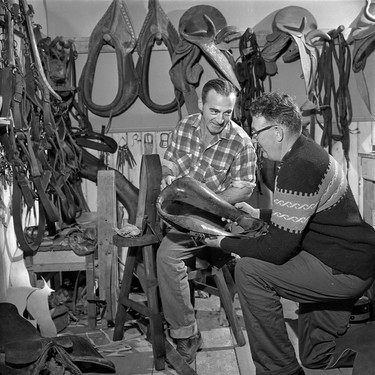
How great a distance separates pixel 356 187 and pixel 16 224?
9.66 feet

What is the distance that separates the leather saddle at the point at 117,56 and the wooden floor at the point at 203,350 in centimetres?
191

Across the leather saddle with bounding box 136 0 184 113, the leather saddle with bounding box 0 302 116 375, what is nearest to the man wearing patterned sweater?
the leather saddle with bounding box 0 302 116 375

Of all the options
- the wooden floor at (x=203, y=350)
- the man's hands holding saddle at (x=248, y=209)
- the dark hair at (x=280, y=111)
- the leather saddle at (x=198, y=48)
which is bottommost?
the wooden floor at (x=203, y=350)

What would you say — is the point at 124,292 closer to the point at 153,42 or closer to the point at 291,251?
the point at 291,251

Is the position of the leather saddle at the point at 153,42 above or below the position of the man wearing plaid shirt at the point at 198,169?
above

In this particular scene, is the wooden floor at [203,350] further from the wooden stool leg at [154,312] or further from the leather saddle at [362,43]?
the leather saddle at [362,43]

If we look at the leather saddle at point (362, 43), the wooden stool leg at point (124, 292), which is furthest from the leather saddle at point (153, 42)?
the wooden stool leg at point (124, 292)

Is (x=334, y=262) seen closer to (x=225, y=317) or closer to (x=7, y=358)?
(x=225, y=317)

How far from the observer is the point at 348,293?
2838 millimetres

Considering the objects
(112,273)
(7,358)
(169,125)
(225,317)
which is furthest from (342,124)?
(7,358)

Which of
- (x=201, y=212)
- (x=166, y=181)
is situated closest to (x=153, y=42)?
(x=166, y=181)

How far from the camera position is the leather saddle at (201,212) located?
121 inches

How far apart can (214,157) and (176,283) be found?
0.88 meters

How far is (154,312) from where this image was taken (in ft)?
11.3
